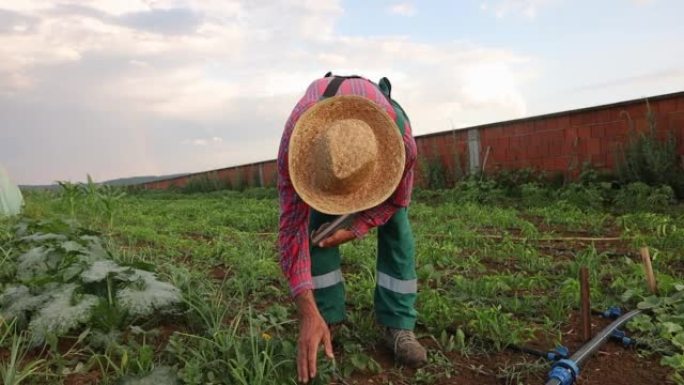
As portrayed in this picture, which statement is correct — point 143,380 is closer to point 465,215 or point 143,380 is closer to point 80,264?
point 80,264

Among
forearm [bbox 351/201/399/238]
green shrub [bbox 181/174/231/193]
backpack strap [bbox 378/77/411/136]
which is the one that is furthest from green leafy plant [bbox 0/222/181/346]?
green shrub [bbox 181/174/231/193]

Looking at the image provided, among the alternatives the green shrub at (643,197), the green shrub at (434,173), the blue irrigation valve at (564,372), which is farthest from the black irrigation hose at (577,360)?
the green shrub at (434,173)

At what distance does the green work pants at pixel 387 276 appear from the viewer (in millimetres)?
2268

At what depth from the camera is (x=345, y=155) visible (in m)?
1.67

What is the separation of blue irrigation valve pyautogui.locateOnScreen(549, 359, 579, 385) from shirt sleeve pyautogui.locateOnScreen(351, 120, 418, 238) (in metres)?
0.76

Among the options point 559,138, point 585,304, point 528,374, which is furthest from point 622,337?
point 559,138

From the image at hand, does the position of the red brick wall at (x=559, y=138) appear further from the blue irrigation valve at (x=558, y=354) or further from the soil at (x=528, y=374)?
the blue irrigation valve at (x=558, y=354)

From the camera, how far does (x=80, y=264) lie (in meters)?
2.37

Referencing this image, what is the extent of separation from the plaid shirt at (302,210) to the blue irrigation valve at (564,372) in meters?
0.77

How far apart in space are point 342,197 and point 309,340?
462mm

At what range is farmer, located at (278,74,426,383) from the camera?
171cm

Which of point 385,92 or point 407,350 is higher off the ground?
point 385,92

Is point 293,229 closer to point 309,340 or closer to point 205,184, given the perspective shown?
point 309,340

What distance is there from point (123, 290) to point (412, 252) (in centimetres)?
114
